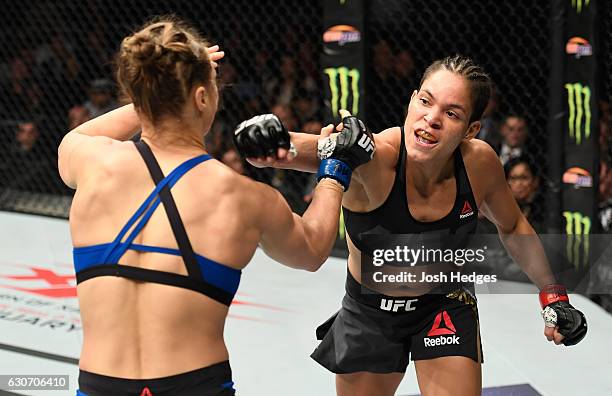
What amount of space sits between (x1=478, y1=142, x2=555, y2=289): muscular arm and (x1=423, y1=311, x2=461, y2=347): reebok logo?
0.27 metres

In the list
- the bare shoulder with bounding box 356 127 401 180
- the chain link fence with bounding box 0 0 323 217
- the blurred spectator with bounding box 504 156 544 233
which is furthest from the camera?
the chain link fence with bounding box 0 0 323 217

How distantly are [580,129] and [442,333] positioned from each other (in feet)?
6.78

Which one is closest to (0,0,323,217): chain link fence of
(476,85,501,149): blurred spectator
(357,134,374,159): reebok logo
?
(476,85,501,149): blurred spectator

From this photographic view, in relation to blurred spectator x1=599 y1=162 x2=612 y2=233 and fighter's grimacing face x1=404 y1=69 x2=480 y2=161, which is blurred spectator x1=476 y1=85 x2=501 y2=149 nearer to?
blurred spectator x1=599 y1=162 x2=612 y2=233

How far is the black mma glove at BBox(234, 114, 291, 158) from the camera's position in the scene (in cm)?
156

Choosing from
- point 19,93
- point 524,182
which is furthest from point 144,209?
point 19,93

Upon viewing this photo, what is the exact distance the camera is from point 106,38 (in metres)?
5.29

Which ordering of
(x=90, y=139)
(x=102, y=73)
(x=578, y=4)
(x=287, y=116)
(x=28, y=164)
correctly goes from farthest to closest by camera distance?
(x=102, y=73)
(x=28, y=164)
(x=287, y=116)
(x=578, y=4)
(x=90, y=139)

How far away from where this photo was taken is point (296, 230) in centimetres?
144

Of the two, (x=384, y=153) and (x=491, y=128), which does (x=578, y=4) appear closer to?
(x=491, y=128)

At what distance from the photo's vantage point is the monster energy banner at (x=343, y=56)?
3969 mm

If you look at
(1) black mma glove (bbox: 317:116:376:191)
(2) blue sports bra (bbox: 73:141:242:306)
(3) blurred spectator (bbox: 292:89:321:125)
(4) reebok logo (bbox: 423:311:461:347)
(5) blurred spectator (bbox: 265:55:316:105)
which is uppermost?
(5) blurred spectator (bbox: 265:55:316:105)

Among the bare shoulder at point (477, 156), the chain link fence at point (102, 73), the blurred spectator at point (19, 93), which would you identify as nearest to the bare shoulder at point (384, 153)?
the bare shoulder at point (477, 156)

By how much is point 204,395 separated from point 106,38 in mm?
4216
